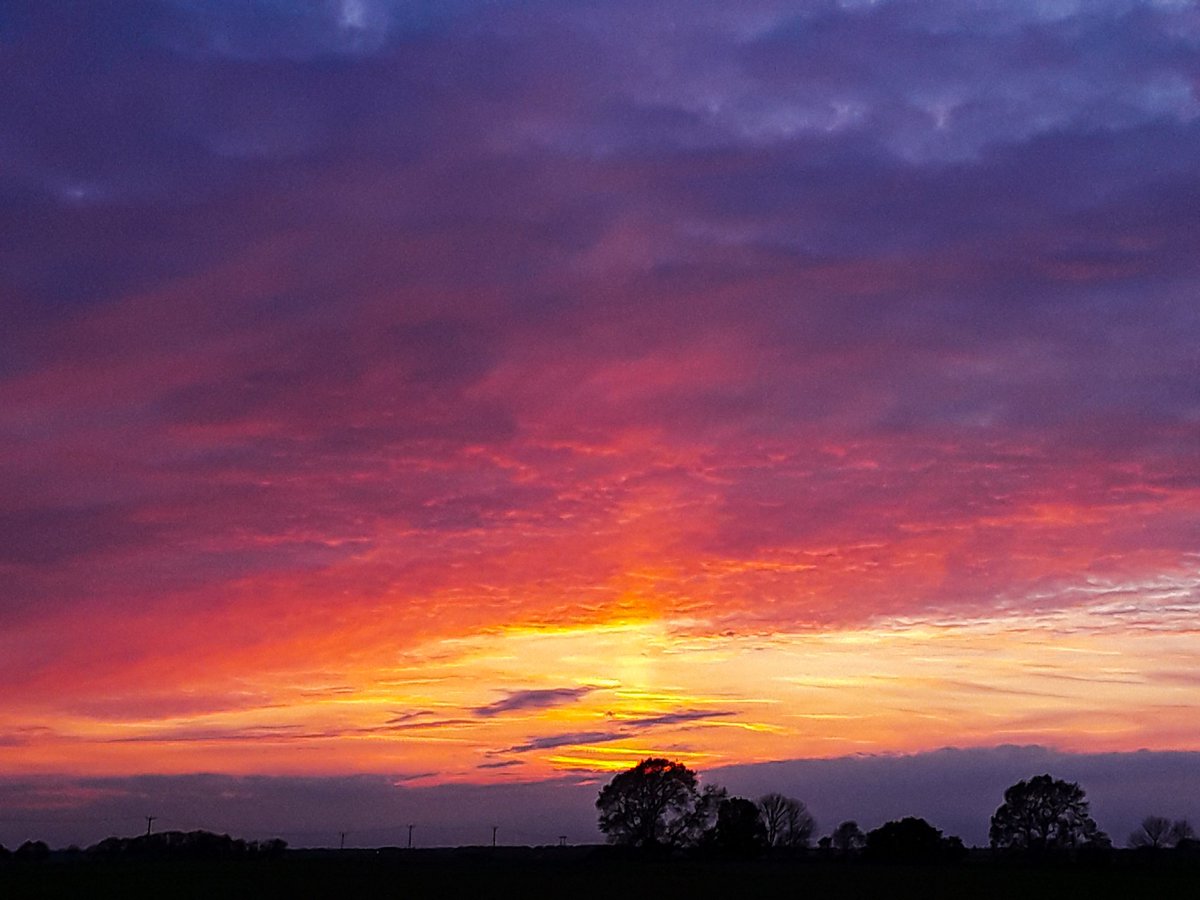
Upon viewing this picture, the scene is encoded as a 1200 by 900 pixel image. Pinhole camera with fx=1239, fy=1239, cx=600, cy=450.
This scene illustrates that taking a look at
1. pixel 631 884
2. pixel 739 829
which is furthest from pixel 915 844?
pixel 631 884

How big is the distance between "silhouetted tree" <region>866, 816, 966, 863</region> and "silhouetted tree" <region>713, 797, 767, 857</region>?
1726cm

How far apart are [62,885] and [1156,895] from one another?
2706 inches

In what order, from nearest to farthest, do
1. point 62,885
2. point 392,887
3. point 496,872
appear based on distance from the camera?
point 392,887 < point 62,885 < point 496,872

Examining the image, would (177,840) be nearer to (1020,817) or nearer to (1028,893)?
(1020,817)

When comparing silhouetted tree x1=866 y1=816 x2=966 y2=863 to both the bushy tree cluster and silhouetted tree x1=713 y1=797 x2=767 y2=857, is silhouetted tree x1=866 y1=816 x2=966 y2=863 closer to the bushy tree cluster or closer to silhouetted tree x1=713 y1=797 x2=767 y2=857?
silhouetted tree x1=713 y1=797 x2=767 y2=857

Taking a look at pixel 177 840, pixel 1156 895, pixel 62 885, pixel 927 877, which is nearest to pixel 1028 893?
pixel 1156 895

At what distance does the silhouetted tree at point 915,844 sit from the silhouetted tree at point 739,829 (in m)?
17.3

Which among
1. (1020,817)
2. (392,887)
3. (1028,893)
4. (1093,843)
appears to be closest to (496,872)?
(392,887)

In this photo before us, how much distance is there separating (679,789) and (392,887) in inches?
3330

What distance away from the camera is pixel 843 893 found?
2830 inches

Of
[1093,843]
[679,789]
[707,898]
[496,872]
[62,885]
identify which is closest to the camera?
[707,898]

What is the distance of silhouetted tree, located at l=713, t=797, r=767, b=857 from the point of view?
5955 inches

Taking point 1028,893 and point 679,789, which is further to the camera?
point 679,789

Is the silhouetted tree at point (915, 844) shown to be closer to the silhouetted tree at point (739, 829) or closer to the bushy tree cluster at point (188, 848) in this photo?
the silhouetted tree at point (739, 829)
